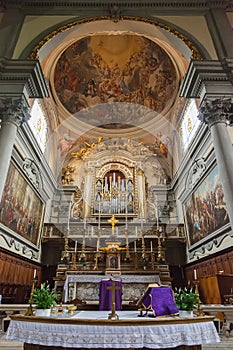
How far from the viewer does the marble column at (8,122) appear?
6548 millimetres

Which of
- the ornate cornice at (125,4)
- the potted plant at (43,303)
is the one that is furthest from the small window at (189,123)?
the potted plant at (43,303)

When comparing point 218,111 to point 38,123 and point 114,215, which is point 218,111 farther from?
point 38,123

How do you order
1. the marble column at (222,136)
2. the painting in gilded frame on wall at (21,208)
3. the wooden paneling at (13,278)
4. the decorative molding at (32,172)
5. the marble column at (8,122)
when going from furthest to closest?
1. the decorative molding at (32,172)
2. the painting in gilded frame on wall at (21,208)
3. the wooden paneling at (13,278)
4. the marble column at (8,122)
5. the marble column at (222,136)

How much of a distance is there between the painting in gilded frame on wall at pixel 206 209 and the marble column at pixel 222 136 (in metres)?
2.09

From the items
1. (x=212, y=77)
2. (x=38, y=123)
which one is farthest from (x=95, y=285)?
(x=38, y=123)

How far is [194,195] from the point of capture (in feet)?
36.3

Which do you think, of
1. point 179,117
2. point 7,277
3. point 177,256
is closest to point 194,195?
point 177,256

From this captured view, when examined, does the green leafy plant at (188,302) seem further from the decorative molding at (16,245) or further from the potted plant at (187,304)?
the decorative molding at (16,245)

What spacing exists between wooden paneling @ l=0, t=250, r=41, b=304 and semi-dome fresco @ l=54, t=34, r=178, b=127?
944 cm

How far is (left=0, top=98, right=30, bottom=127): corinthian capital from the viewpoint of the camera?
23.3 feet

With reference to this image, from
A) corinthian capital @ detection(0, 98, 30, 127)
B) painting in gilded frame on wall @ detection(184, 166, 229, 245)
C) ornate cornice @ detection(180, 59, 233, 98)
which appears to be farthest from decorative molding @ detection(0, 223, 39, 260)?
ornate cornice @ detection(180, 59, 233, 98)

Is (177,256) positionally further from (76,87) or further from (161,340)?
(76,87)

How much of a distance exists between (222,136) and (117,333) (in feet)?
18.4

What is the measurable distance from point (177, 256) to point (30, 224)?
7228mm
